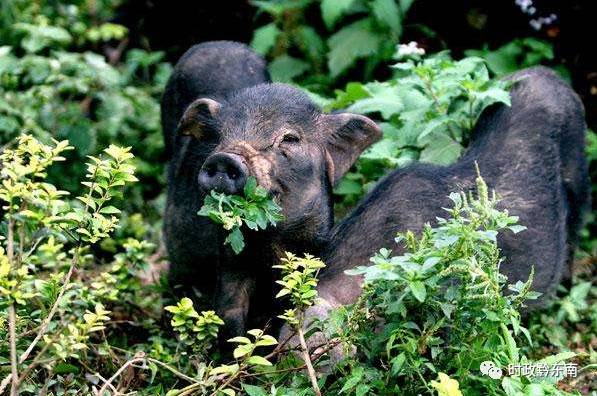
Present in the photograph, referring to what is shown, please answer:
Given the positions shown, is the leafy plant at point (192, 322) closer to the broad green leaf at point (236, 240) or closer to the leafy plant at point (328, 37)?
the broad green leaf at point (236, 240)

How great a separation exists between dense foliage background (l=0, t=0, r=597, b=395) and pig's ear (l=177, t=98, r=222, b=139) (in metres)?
0.44

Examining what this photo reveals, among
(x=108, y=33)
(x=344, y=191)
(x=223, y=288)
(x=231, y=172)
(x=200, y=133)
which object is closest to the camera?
(x=231, y=172)

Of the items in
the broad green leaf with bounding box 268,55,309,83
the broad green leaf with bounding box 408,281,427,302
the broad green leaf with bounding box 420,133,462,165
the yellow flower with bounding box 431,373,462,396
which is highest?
the broad green leaf with bounding box 408,281,427,302

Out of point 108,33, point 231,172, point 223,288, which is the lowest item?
point 108,33

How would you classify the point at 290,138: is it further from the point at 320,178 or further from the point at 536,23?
the point at 536,23

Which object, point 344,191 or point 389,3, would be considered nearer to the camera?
point 344,191

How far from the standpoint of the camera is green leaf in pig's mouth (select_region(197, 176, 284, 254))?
448cm

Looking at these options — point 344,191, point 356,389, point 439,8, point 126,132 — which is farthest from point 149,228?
point 356,389

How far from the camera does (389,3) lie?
810 cm

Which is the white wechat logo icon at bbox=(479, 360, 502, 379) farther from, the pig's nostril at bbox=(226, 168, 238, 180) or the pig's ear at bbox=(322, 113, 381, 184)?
the pig's ear at bbox=(322, 113, 381, 184)

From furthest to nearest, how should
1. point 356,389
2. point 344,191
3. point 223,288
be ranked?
point 344,191 → point 223,288 → point 356,389

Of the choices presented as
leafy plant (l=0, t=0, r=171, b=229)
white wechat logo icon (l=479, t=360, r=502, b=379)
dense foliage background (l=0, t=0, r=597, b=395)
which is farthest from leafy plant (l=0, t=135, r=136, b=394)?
leafy plant (l=0, t=0, r=171, b=229)

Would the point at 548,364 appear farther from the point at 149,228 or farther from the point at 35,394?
the point at 149,228

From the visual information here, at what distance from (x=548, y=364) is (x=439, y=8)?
4870mm
